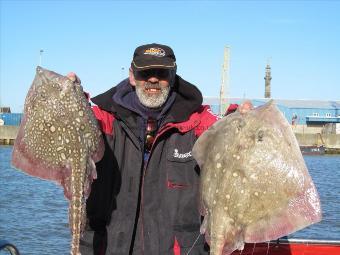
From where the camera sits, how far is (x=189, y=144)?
4.12 metres

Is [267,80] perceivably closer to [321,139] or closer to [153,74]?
[321,139]

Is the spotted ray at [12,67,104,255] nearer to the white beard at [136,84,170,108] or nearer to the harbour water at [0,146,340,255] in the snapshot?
the white beard at [136,84,170,108]

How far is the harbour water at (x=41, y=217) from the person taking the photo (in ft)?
40.4

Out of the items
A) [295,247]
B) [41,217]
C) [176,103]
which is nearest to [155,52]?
[176,103]

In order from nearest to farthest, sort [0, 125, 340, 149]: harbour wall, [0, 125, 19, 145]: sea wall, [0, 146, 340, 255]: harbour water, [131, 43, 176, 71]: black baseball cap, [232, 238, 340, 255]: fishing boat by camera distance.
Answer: [131, 43, 176, 71]: black baseball cap → [232, 238, 340, 255]: fishing boat → [0, 146, 340, 255]: harbour water → [0, 125, 340, 149]: harbour wall → [0, 125, 19, 145]: sea wall

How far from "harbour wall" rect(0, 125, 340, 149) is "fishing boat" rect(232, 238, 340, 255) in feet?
132

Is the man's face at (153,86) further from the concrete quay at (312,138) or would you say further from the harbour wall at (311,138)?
the harbour wall at (311,138)

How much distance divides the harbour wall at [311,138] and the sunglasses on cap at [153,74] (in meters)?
43.1

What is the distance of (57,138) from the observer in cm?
343

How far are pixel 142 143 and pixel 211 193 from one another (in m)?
0.75

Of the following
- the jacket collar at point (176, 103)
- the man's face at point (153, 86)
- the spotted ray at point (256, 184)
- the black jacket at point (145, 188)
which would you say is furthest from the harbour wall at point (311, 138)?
the spotted ray at point (256, 184)

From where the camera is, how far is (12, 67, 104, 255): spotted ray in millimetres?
3418

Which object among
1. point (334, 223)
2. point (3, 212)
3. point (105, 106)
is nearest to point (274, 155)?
point (105, 106)

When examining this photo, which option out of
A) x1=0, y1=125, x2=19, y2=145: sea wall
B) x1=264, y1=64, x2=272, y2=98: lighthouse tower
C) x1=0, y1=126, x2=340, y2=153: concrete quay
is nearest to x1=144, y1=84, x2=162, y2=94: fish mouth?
x1=0, y1=126, x2=340, y2=153: concrete quay
